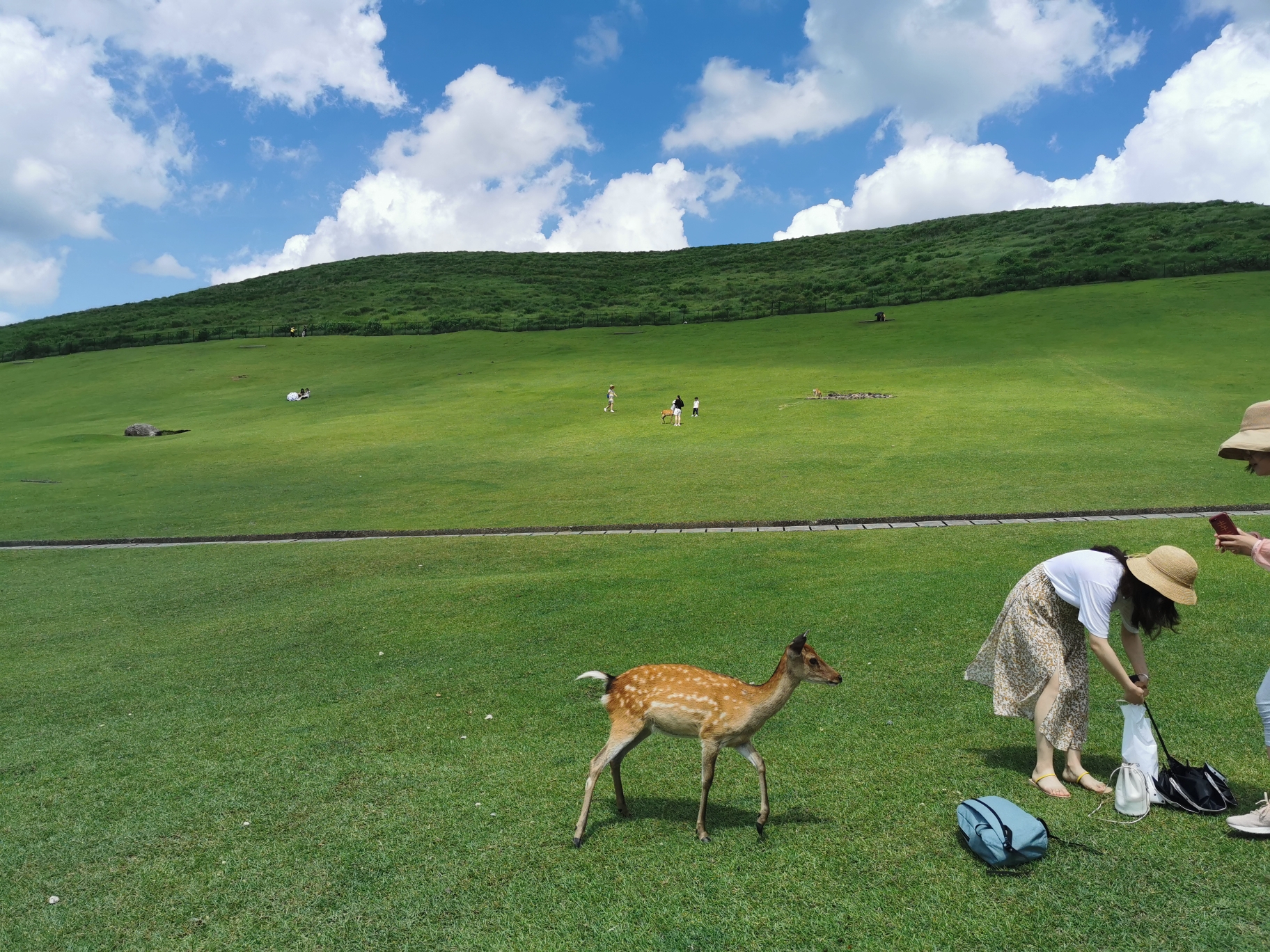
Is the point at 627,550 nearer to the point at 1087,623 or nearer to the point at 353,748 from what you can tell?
the point at 353,748

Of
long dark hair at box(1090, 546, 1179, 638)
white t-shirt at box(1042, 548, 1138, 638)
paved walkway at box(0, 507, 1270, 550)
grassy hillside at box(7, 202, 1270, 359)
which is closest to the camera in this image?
long dark hair at box(1090, 546, 1179, 638)

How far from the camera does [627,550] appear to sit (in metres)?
17.6

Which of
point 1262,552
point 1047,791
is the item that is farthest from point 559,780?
point 1262,552

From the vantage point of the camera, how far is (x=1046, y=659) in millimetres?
6730

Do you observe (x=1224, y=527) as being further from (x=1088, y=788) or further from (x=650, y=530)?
(x=650, y=530)

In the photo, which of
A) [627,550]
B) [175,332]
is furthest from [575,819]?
[175,332]

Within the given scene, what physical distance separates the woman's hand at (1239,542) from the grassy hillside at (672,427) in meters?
14.1

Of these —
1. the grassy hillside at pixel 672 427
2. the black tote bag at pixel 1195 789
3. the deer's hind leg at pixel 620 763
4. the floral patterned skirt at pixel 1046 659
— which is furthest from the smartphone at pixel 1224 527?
the grassy hillside at pixel 672 427

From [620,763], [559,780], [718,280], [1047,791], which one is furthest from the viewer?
[718,280]

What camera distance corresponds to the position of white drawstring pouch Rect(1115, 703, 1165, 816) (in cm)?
628

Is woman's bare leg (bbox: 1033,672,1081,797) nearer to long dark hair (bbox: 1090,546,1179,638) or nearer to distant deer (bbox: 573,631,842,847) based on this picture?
long dark hair (bbox: 1090,546,1179,638)

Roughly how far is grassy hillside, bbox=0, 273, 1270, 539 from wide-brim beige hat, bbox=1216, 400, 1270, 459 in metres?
13.9

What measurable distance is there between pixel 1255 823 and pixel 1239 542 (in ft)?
6.71

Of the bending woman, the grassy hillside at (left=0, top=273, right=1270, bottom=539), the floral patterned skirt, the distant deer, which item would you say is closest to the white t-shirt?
the bending woman
